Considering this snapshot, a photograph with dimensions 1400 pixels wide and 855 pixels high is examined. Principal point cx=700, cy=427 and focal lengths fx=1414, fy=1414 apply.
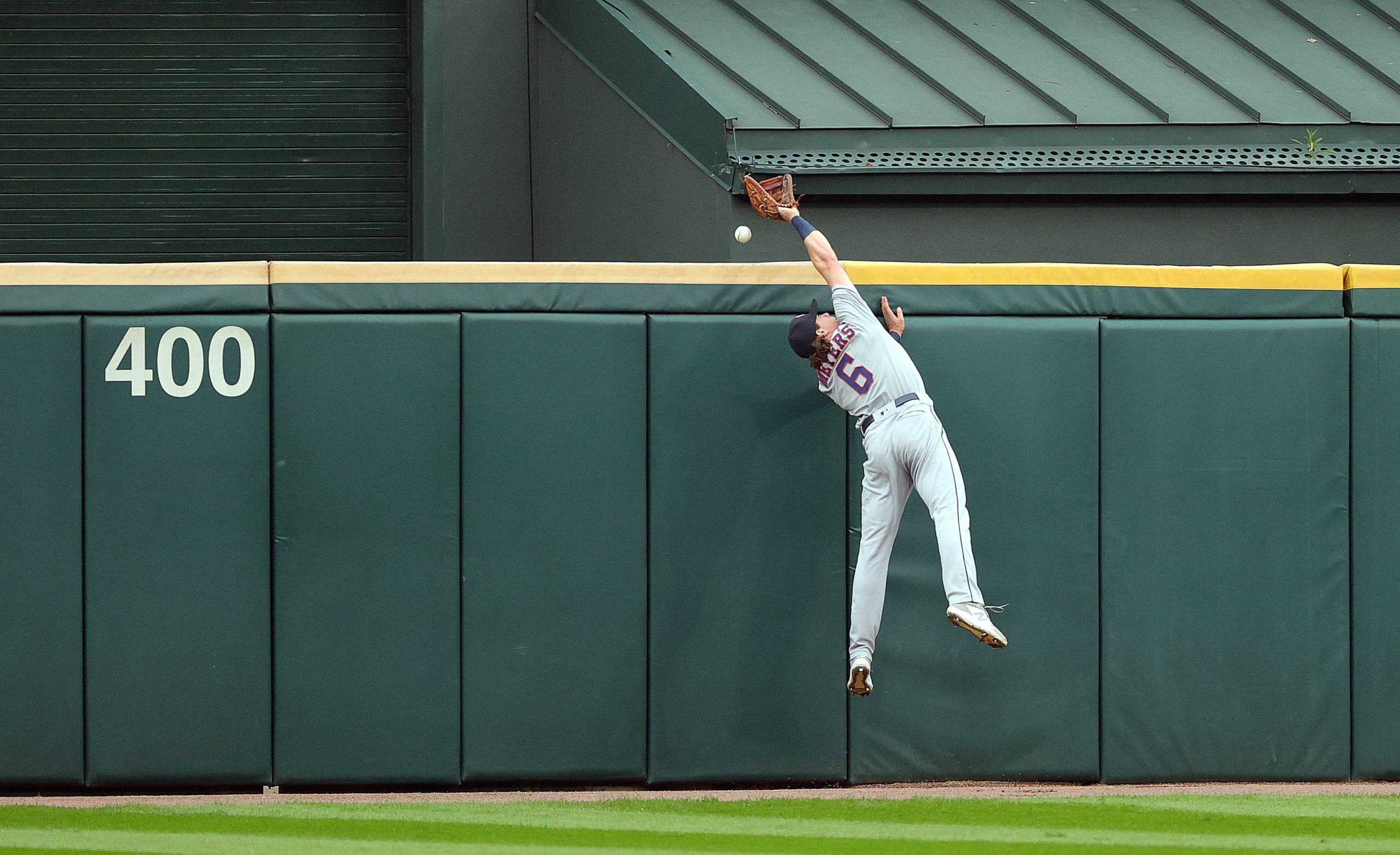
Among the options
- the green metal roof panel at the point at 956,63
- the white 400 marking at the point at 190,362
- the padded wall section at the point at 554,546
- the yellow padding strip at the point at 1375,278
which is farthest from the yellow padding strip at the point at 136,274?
the yellow padding strip at the point at 1375,278

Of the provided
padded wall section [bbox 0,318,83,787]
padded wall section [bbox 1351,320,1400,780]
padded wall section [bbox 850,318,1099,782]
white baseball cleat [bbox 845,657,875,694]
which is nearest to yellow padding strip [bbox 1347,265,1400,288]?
padded wall section [bbox 1351,320,1400,780]

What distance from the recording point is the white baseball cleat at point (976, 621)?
571 cm

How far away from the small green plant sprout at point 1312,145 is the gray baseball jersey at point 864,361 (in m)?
4.49

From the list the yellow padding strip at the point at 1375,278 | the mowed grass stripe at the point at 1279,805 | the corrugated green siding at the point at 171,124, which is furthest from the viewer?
the corrugated green siding at the point at 171,124

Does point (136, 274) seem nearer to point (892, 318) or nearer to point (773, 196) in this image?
point (773, 196)

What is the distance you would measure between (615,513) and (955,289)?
1948mm

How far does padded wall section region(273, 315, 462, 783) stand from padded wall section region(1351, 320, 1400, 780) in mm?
4308

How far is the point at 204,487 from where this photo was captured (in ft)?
21.5

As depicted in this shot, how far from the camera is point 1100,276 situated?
6.80 metres

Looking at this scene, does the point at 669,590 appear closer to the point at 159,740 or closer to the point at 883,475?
the point at 883,475

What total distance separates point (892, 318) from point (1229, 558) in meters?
2.02

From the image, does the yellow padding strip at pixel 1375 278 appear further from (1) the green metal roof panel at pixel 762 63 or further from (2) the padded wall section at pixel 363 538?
(2) the padded wall section at pixel 363 538

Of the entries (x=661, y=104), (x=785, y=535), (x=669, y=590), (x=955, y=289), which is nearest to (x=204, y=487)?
(x=669, y=590)

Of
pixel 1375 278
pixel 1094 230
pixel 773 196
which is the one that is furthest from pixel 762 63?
pixel 1375 278
